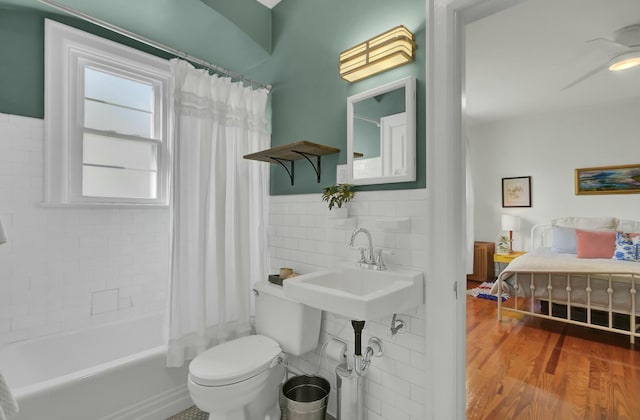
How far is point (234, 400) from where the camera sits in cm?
152

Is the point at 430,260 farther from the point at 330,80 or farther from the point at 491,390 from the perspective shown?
the point at 491,390

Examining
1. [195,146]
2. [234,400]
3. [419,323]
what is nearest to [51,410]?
[234,400]

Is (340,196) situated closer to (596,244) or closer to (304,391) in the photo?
(304,391)

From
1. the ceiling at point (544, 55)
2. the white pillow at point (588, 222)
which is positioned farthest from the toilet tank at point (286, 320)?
the white pillow at point (588, 222)

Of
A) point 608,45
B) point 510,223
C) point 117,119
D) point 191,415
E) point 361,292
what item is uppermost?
point 608,45

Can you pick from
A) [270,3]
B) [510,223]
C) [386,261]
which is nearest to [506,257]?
[510,223]

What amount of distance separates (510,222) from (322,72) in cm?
425

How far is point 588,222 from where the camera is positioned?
423cm

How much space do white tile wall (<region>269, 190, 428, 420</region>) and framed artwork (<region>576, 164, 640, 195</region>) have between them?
4354mm

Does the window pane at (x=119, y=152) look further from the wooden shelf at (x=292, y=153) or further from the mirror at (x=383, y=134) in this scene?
the mirror at (x=383, y=134)

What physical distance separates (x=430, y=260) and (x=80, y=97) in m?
→ 2.52

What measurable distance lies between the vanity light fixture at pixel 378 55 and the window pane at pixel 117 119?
1.70 meters

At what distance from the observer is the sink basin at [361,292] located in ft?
4.03

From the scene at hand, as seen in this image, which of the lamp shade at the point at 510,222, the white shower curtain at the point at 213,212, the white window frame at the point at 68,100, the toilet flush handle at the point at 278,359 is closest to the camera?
the toilet flush handle at the point at 278,359
